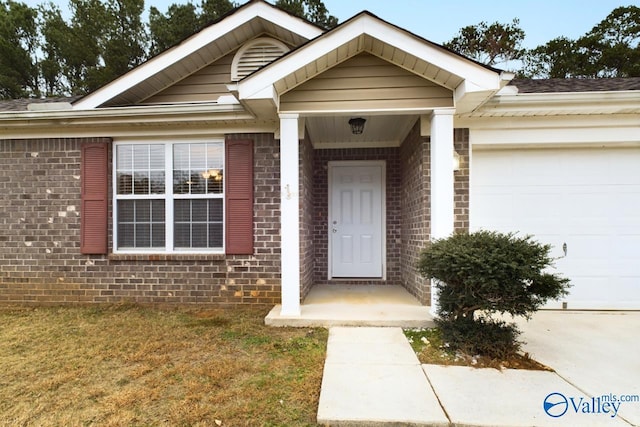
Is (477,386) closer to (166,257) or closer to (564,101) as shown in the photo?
(564,101)

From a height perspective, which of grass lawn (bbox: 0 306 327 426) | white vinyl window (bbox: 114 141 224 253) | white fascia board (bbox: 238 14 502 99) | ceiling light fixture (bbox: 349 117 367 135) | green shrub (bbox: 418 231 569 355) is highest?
white fascia board (bbox: 238 14 502 99)

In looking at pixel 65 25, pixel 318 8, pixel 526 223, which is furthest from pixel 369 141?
pixel 65 25

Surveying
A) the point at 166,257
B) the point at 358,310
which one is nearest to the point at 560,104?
the point at 358,310

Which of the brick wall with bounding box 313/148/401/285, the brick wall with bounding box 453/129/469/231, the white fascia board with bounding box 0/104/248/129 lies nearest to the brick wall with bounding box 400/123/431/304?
the brick wall with bounding box 313/148/401/285

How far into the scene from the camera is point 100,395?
8.09 feet

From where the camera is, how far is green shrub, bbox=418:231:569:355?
2914 mm

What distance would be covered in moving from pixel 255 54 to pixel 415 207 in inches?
137

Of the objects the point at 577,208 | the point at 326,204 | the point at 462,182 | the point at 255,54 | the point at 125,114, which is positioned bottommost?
the point at 577,208

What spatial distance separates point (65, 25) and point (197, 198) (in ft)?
45.9

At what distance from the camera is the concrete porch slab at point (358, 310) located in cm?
388

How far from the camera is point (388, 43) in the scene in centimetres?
366

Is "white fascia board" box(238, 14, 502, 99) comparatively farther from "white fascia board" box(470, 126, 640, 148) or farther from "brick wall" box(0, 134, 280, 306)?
"brick wall" box(0, 134, 280, 306)

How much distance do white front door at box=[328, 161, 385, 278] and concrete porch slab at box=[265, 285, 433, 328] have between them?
794 millimetres

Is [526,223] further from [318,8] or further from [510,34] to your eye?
[510,34]
